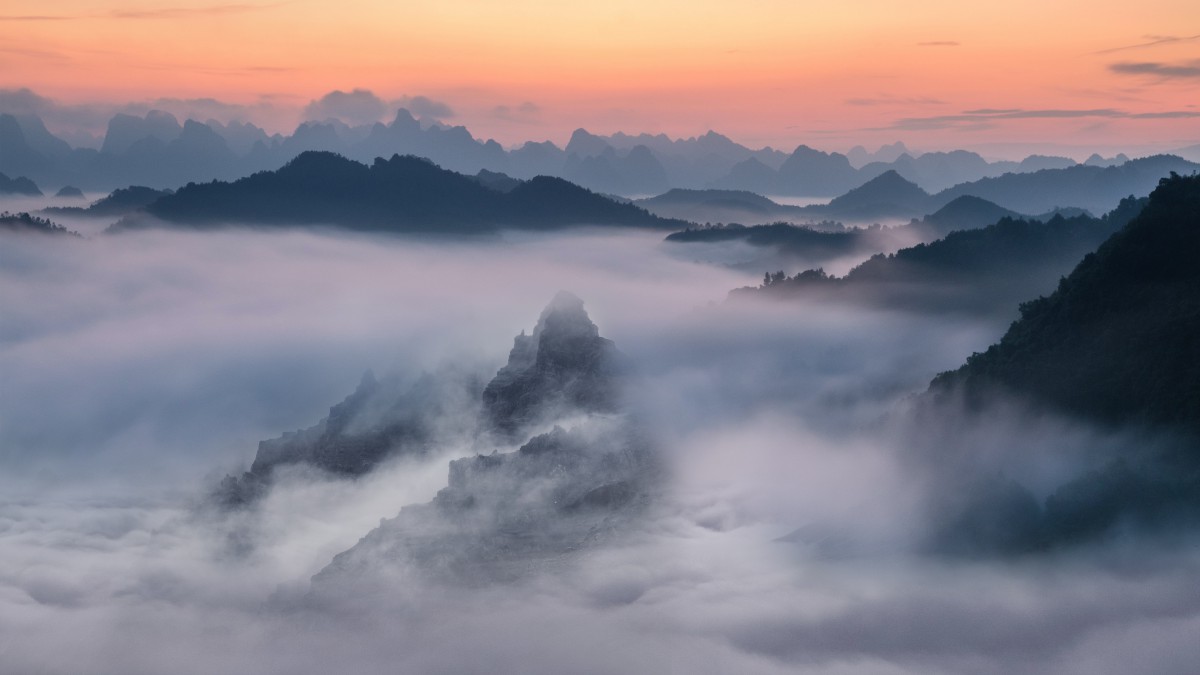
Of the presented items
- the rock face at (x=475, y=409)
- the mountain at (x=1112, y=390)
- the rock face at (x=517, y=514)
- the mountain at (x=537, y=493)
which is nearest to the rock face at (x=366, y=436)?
the rock face at (x=475, y=409)

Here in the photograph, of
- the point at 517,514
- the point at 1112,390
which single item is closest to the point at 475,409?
the point at 517,514

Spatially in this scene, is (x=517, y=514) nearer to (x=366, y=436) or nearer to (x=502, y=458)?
(x=502, y=458)

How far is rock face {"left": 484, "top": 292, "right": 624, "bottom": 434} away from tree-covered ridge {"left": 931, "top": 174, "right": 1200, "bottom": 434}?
180 feet

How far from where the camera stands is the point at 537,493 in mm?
108500

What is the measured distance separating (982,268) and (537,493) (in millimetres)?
107382

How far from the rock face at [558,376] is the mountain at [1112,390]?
174 feet

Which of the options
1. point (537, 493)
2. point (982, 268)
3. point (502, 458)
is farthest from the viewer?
point (982, 268)

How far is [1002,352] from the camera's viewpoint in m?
86.9

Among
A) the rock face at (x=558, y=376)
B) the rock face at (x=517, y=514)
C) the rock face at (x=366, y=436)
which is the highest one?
the rock face at (x=558, y=376)

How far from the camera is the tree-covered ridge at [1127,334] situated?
6950 centimetres

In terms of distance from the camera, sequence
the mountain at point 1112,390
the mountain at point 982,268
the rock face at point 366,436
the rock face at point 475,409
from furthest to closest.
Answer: the mountain at point 982,268 → the rock face at point 366,436 → the rock face at point 475,409 → the mountain at point 1112,390

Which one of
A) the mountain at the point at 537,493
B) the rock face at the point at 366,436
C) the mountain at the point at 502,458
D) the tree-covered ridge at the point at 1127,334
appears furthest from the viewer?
the rock face at the point at 366,436

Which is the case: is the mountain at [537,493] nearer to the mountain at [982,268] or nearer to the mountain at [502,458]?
the mountain at [502,458]

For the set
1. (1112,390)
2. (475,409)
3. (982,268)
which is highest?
(982,268)
